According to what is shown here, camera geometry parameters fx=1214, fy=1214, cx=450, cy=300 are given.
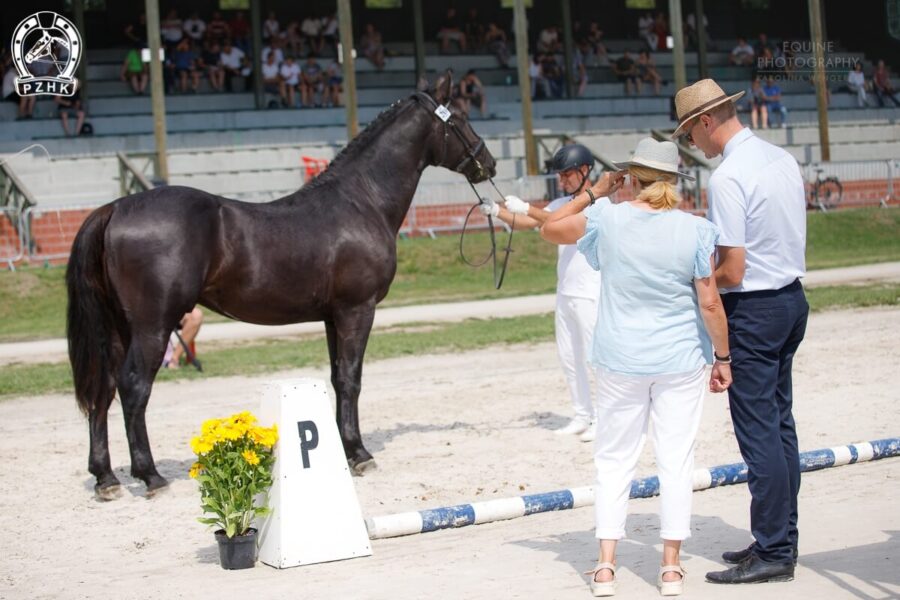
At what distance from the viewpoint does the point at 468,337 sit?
15000mm

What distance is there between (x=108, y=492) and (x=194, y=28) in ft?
78.6

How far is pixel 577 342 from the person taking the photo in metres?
9.17

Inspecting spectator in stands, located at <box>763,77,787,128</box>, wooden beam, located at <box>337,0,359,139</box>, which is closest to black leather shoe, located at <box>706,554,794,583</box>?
wooden beam, located at <box>337,0,359,139</box>

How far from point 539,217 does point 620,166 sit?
1485 mm

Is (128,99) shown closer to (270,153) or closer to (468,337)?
(270,153)

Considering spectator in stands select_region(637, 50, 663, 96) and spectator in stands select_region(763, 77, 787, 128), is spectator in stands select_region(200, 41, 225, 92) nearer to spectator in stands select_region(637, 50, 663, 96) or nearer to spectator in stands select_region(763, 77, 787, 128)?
spectator in stands select_region(637, 50, 663, 96)

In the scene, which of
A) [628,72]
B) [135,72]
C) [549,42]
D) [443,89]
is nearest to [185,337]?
[443,89]

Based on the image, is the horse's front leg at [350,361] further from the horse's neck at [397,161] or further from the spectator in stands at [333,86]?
the spectator in stands at [333,86]

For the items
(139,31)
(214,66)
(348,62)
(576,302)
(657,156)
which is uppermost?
(139,31)

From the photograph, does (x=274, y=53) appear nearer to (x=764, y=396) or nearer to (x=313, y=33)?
(x=313, y=33)

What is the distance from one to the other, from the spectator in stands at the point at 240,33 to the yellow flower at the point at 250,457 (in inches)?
1021

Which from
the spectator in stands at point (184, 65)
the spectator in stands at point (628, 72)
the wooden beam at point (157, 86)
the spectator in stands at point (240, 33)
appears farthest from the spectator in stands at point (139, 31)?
the spectator in stands at point (628, 72)

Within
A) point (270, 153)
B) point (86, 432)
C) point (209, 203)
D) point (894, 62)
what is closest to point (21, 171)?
point (270, 153)

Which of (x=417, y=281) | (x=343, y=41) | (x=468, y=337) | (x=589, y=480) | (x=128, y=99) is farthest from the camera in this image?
(x=128, y=99)
